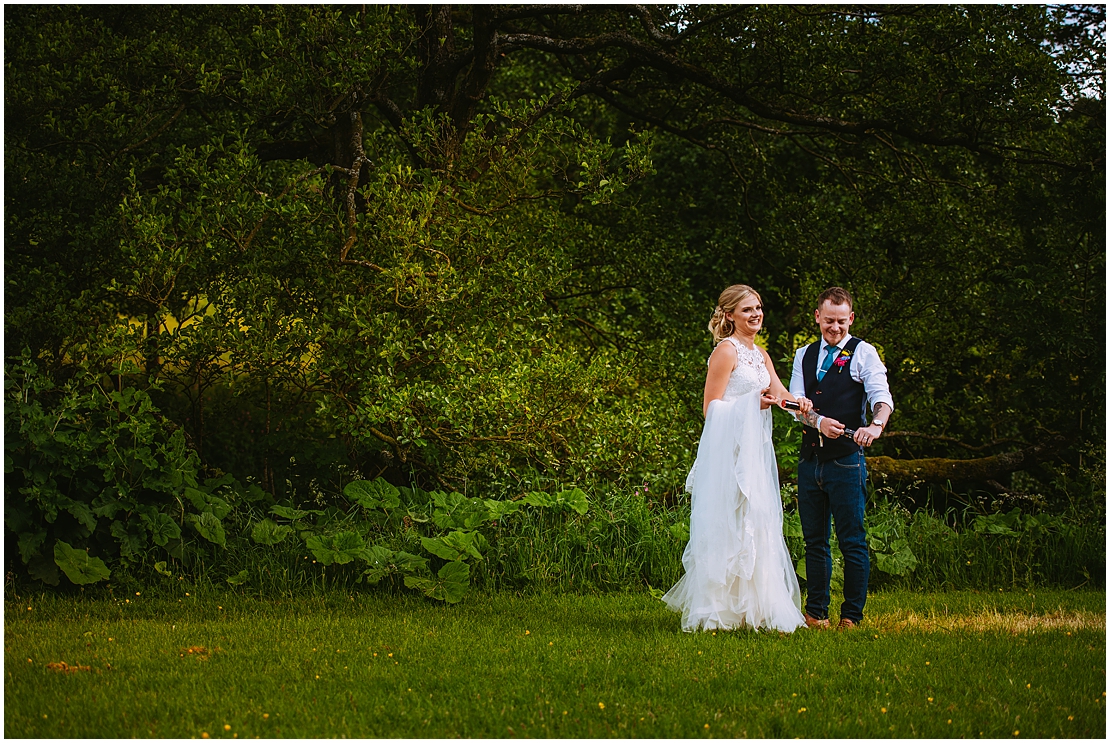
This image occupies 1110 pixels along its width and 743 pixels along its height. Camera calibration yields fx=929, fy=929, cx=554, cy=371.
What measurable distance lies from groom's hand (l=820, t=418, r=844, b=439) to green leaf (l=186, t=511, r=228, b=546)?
390 centimetres

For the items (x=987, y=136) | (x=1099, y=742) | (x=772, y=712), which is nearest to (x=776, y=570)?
(x=772, y=712)

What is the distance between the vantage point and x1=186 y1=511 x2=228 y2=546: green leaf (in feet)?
20.1

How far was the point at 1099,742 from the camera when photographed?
3492 mm

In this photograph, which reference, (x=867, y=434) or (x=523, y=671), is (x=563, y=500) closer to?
(x=523, y=671)

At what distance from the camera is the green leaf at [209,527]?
20.1 ft

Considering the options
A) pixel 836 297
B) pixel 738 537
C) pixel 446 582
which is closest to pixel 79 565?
pixel 446 582

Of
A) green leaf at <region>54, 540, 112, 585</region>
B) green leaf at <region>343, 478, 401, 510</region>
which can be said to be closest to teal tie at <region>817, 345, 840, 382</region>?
green leaf at <region>343, 478, 401, 510</region>

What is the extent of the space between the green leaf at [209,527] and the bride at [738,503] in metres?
3.00

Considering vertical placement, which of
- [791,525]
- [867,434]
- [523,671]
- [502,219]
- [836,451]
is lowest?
[523,671]

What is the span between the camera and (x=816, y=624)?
517cm

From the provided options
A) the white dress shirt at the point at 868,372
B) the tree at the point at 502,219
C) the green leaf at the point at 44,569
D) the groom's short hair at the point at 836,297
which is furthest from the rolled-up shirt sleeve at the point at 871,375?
the green leaf at the point at 44,569

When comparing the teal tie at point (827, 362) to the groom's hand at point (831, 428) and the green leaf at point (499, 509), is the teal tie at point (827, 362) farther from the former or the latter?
the green leaf at point (499, 509)

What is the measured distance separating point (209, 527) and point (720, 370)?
3.52 meters

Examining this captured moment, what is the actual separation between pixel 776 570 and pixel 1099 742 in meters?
1.82
